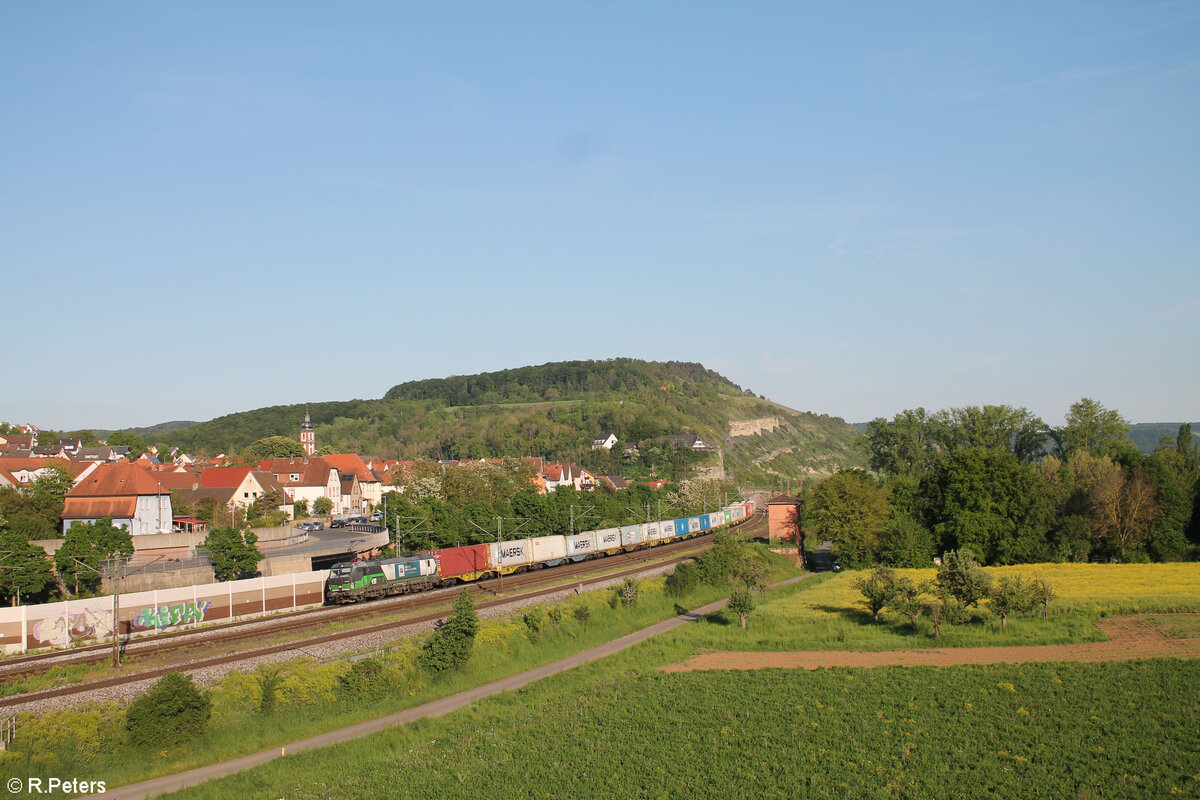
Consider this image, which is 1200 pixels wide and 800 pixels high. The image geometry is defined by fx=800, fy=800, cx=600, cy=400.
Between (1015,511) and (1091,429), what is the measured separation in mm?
44652

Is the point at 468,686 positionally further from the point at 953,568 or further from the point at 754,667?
the point at 953,568

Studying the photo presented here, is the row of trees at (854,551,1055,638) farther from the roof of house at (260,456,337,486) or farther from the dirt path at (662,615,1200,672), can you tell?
the roof of house at (260,456,337,486)

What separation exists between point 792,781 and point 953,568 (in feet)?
82.9

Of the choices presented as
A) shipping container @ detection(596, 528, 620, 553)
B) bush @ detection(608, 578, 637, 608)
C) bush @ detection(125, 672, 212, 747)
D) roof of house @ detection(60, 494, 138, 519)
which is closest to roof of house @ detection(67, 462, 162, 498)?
roof of house @ detection(60, 494, 138, 519)

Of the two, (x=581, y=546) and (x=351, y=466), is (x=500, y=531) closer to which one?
(x=581, y=546)

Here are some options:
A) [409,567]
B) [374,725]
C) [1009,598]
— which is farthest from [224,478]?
[1009,598]

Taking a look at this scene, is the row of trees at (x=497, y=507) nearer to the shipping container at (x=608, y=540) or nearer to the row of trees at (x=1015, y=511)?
the shipping container at (x=608, y=540)

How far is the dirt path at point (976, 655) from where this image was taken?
3447 cm

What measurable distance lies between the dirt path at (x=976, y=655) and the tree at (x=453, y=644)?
904 centimetres

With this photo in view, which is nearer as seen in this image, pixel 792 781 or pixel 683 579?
pixel 792 781

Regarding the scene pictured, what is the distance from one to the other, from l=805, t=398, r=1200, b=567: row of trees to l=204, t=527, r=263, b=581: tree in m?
49.0

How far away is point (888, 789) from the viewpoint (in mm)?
20969

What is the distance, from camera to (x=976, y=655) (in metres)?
35.8

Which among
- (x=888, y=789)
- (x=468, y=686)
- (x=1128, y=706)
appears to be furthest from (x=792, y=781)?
(x=468, y=686)
